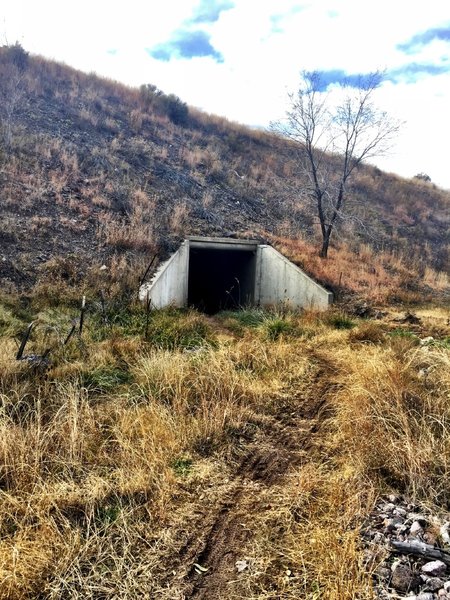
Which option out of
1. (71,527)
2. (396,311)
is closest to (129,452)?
(71,527)

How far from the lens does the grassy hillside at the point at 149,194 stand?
12953 mm

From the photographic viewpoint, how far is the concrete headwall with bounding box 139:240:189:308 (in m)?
11.4

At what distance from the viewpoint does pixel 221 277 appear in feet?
58.2

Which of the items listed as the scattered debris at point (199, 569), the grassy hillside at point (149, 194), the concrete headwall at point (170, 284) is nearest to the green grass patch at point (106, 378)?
the scattered debris at point (199, 569)

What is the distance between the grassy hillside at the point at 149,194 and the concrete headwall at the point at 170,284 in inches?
22.5

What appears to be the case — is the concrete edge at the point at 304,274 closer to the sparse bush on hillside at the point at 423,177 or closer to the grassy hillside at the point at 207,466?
the grassy hillside at the point at 207,466

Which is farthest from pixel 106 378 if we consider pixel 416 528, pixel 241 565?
pixel 416 528

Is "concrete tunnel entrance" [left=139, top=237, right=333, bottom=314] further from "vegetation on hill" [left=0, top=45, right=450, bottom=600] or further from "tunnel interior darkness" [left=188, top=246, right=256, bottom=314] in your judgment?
"vegetation on hill" [left=0, top=45, right=450, bottom=600]

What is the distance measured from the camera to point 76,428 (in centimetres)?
431

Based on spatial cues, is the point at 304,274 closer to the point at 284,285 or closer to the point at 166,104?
the point at 284,285

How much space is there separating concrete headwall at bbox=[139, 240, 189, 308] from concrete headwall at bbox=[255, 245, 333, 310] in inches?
105

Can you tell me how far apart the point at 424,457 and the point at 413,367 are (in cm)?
231

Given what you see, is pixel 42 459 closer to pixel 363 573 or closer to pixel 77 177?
pixel 363 573

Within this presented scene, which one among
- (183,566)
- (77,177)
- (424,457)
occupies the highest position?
(77,177)
